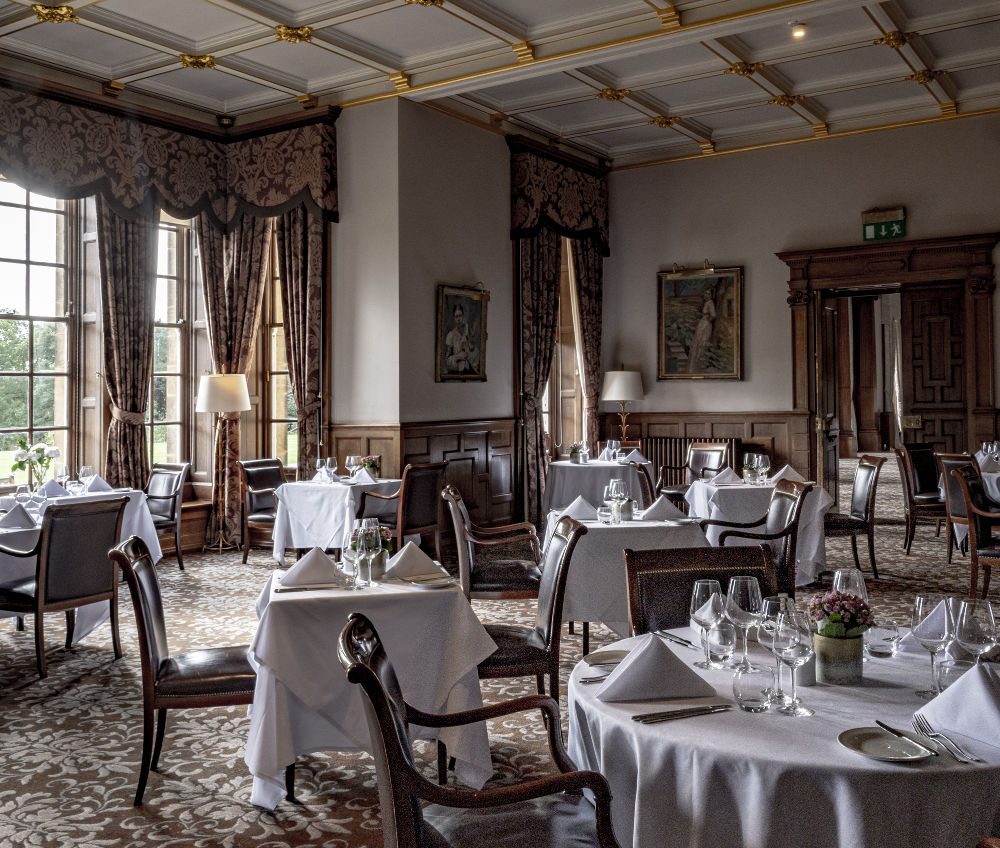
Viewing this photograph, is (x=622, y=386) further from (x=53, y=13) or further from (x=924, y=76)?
(x=53, y=13)

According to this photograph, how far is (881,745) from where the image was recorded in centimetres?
187

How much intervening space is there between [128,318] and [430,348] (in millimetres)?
2570

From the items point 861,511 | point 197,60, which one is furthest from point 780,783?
point 197,60

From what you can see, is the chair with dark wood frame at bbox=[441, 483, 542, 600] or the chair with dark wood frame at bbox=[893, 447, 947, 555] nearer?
the chair with dark wood frame at bbox=[441, 483, 542, 600]

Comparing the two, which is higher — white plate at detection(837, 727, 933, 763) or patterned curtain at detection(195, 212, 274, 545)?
patterned curtain at detection(195, 212, 274, 545)

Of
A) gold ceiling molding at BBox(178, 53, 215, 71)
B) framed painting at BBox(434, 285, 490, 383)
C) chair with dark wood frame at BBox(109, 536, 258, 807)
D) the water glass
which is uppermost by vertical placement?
gold ceiling molding at BBox(178, 53, 215, 71)

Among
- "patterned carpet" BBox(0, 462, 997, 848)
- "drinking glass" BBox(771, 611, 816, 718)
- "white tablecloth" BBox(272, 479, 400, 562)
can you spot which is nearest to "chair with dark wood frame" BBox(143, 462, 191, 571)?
"white tablecloth" BBox(272, 479, 400, 562)

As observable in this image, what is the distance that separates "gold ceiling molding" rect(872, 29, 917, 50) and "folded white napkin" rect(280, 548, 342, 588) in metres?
6.35

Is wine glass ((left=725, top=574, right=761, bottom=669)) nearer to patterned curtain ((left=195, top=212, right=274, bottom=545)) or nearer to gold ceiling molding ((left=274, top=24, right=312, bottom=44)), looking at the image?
gold ceiling molding ((left=274, top=24, right=312, bottom=44))

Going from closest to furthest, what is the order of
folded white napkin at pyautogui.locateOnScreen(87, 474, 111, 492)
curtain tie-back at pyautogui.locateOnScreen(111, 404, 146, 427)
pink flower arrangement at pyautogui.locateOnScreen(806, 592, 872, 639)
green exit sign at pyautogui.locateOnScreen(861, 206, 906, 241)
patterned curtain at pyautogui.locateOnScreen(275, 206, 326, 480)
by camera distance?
pink flower arrangement at pyautogui.locateOnScreen(806, 592, 872, 639)
folded white napkin at pyautogui.locateOnScreen(87, 474, 111, 492)
curtain tie-back at pyautogui.locateOnScreen(111, 404, 146, 427)
patterned curtain at pyautogui.locateOnScreen(275, 206, 326, 480)
green exit sign at pyautogui.locateOnScreen(861, 206, 906, 241)

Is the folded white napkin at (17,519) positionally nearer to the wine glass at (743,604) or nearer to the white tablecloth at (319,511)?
the white tablecloth at (319,511)

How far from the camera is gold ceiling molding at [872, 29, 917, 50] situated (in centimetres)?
739

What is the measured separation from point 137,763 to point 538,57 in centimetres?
584

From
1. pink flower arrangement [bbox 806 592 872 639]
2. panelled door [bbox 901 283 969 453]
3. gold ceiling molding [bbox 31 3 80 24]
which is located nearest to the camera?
pink flower arrangement [bbox 806 592 872 639]
